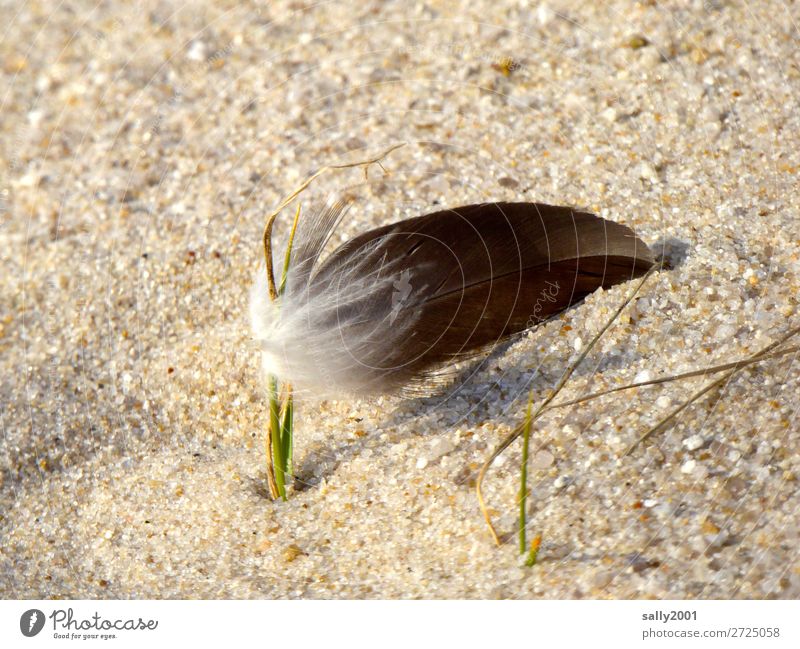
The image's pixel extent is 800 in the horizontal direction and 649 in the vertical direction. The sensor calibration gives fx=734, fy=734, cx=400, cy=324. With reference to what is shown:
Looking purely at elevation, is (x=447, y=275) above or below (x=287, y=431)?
above

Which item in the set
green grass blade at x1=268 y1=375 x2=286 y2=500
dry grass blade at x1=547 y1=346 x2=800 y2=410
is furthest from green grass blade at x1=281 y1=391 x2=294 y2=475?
dry grass blade at x1=547 y1=346 x2=800 y2=410

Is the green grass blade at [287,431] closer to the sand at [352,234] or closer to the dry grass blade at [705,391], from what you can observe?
the sand at [352,234]

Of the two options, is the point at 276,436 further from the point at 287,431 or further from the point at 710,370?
the point at 710,370

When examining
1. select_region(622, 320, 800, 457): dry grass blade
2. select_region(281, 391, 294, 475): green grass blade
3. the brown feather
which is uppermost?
the brown feather

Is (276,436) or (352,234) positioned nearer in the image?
(276,436)

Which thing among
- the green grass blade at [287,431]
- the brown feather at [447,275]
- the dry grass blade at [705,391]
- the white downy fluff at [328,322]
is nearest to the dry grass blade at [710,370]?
the dry grass blade at [705,391]

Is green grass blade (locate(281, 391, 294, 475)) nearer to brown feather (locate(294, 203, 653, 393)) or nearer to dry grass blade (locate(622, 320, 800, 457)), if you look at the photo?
brown feather (locate(294, 203, 653, 393))

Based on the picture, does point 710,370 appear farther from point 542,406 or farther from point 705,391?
point 542,406

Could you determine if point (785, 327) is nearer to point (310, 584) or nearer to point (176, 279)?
point (310, 584)

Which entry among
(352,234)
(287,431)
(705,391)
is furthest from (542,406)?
(352,234)
